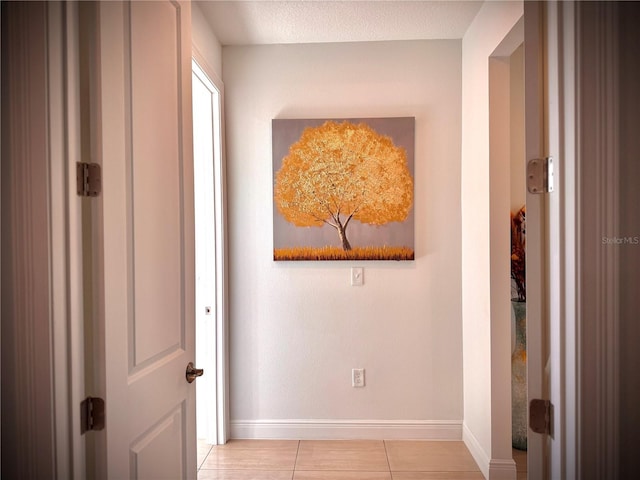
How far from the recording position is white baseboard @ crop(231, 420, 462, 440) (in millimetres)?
3018

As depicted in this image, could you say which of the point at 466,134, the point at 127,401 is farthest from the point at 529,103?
the point at 466,134

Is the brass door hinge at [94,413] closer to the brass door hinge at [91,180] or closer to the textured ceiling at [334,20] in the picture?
the brass door hinge at [91,180]

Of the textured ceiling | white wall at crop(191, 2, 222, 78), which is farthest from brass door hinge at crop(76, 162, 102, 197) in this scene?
the textured ceiling

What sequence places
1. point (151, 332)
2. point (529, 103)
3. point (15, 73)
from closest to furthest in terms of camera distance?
point (15, 73) < point (529, 103) < point (151, 332)

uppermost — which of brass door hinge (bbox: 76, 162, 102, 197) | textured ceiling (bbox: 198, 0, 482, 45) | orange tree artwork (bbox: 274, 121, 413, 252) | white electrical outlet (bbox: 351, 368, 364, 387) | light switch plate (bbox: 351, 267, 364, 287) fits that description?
textured ceiling (bbox: 198, 0, 482, 45)

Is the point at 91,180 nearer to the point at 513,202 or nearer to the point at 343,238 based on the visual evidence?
the point at 343,238

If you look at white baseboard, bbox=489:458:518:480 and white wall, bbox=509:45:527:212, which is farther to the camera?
white wall, bbox=509:45:527:212

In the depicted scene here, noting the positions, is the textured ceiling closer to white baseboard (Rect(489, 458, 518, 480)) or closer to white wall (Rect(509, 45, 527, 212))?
white wall (Rect(509, 45, 527, 212))

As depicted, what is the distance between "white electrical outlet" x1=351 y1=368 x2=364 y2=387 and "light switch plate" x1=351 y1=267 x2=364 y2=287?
56cm

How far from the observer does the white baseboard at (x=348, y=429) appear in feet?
9.90

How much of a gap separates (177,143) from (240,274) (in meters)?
1.65

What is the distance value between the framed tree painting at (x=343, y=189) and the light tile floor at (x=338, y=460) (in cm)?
121

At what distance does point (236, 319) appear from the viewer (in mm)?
3062

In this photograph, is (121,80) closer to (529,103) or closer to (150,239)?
(150,239)
